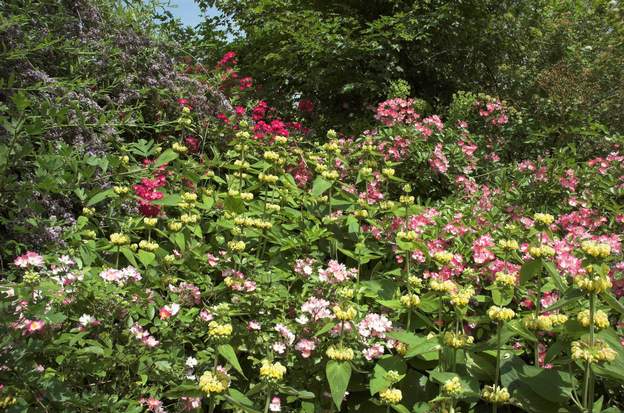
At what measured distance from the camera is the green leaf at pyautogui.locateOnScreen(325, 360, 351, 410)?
146 cm

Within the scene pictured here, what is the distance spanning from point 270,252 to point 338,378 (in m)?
0.86

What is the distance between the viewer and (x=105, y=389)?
1.66m

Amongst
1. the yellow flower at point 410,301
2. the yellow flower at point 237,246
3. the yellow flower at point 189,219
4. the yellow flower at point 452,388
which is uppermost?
the yellow flower at point 189,219

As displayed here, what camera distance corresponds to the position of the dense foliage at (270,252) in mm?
1510

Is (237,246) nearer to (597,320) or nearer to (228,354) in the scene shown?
(228,354)

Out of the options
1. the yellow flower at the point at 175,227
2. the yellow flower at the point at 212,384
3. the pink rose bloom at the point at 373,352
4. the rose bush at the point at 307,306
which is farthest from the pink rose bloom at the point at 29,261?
the pink rose bloom at the point at 373,352

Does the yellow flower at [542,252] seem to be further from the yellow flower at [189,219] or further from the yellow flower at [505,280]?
the yellow flower at [189,219]

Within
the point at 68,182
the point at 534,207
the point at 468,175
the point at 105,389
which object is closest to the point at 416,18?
the point at 468,175

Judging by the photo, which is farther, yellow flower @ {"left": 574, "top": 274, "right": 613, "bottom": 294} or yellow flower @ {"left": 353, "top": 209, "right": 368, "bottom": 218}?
yellow flower @ {"left": 353, "top": 209, "right": 368, "bottom": 218}

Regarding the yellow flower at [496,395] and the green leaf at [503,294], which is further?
the green leaf at [503,294]

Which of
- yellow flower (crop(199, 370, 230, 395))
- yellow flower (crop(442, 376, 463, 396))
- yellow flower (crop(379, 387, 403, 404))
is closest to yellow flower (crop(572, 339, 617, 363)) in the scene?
yellow flower (crop(442, 376, 463, 396))

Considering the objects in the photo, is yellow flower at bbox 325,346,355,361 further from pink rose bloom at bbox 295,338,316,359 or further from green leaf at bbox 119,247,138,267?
green leaf at bbox 119,247,138,267

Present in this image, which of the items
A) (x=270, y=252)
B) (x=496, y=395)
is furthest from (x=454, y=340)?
(x=270, y=252)

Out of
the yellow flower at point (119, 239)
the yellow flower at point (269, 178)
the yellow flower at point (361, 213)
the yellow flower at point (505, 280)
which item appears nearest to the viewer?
the yellow flower at point (505, 280)
